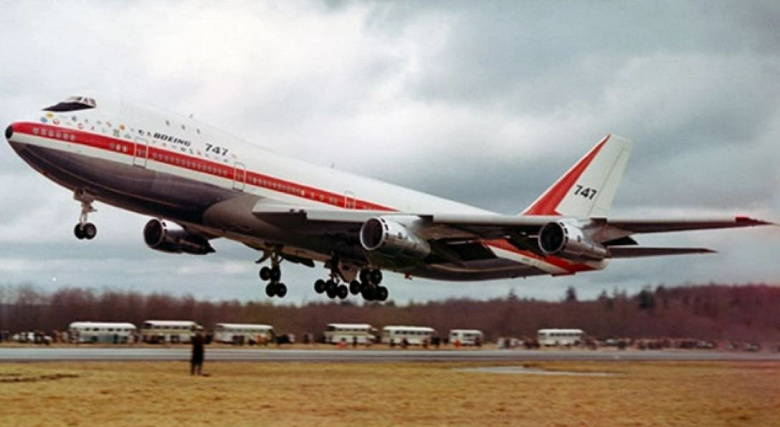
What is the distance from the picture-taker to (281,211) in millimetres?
50500

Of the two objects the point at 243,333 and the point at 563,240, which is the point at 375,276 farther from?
the point at 243,333

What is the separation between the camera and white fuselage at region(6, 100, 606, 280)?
44.2 metres

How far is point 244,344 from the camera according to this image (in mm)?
77312

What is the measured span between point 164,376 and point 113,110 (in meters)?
12.9

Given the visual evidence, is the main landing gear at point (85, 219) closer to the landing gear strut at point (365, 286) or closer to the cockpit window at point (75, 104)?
the cockpit window at point (75, 104)

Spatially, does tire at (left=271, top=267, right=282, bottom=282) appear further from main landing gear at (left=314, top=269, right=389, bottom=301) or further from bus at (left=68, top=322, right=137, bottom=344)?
bus at (left=68, top=322, right=137, bottom=344)

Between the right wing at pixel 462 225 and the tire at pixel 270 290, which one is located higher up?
the right wing at pixel 462 225

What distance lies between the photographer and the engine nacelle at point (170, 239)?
56.1 meters

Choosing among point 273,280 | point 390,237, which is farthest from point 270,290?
point 390,237

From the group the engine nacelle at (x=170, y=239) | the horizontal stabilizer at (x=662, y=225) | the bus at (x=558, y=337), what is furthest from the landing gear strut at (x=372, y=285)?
the bus at (x=558, y=337)

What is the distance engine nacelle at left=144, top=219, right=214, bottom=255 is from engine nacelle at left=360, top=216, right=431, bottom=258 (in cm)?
1094

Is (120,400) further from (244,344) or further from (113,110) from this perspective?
(244,344)

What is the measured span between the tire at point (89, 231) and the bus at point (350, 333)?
104ft

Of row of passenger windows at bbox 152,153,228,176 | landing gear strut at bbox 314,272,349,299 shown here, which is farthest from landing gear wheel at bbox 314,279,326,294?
row of passenger windows at bbox 152,153,228,176
